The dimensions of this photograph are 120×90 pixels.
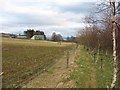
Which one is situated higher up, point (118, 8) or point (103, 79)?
point (118, 8)

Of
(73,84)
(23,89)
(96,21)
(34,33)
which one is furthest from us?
(34,33)

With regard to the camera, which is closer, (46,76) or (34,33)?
(46,76)

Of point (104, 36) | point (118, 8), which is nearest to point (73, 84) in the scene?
point (118, 8)

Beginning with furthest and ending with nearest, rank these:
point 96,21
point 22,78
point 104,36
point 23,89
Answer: point 104,36
point 22,78
point 23,89
point 96,21

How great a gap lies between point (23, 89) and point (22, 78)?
399 cm

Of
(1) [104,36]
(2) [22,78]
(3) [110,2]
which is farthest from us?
(1) [104,36]

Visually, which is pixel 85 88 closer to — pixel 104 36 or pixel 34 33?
pixel 104 36

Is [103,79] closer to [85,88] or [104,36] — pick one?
[85,88]

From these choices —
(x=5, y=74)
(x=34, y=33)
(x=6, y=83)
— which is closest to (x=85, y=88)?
(x=6, y=83)

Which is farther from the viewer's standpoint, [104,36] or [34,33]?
[34,33]

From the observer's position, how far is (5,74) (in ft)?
73.8

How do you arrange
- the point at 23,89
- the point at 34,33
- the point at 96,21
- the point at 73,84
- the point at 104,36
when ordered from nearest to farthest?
the point at 96,21, the point at 23,89, the point at 73,84, the point at 104,36, the point at 34,33

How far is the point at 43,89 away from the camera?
17.6 metres

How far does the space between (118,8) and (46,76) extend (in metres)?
9.95
